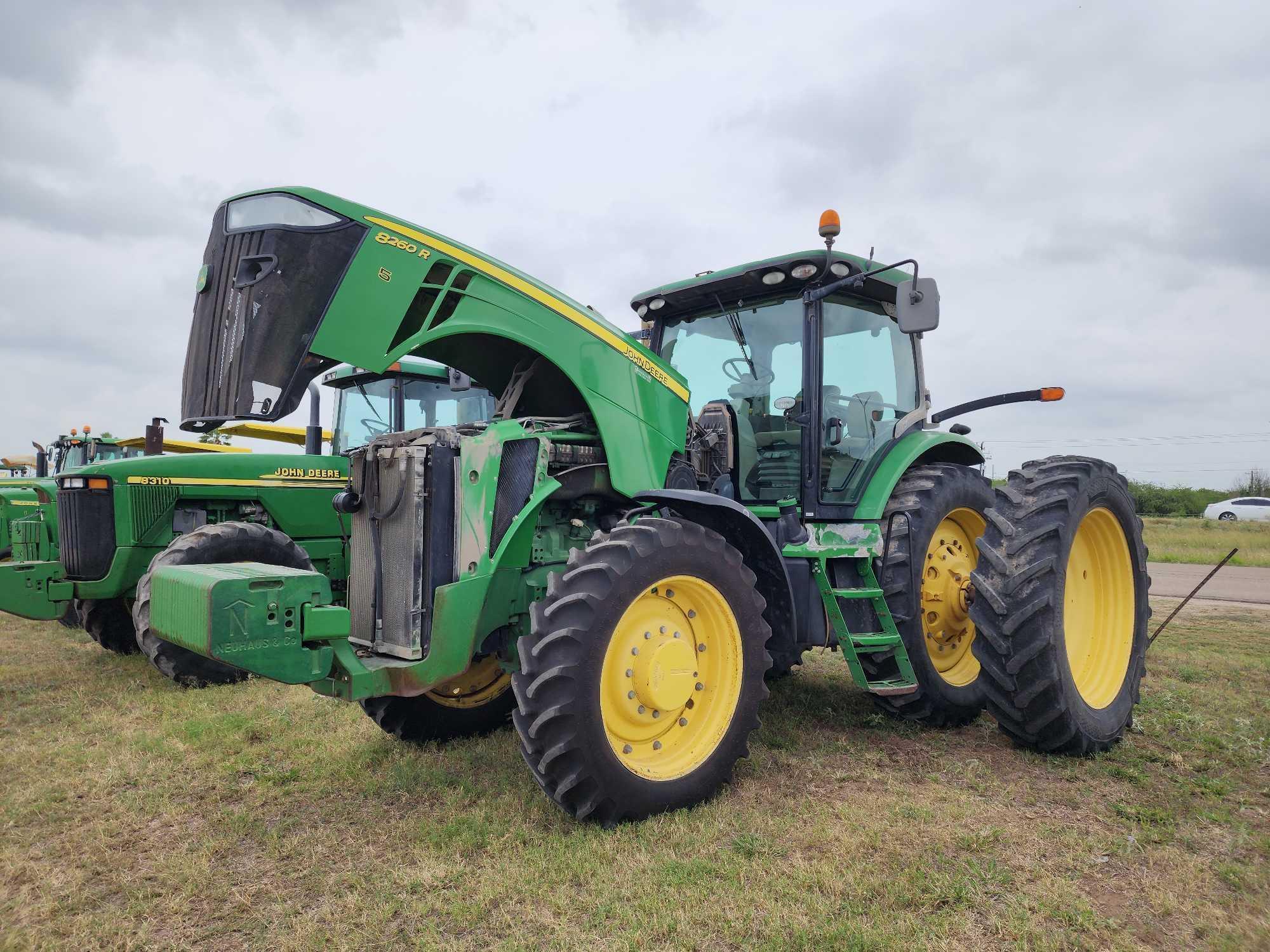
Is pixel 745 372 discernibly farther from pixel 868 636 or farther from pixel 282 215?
pixel 282 215

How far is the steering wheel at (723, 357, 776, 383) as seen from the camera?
5051 millimetres

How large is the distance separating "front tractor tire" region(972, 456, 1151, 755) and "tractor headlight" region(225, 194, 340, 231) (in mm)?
3344

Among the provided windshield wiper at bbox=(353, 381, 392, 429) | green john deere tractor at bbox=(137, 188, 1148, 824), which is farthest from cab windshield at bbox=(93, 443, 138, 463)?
green john deere tractor at bbox=(137, 188, 1148, 824)

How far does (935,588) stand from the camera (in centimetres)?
482

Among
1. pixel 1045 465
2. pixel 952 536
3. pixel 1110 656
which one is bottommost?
pixel 1110 656

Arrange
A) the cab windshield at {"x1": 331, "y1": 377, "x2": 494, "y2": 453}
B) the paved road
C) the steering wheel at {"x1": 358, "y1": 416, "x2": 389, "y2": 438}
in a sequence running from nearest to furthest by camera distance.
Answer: the cab windshield at {"x1": 331, "y1": 377, "x2": 494, "y2": 453}
the steering wheel at {"x1": 358, "y1": 416, "x2": 389, "y2": 438}
the paved road

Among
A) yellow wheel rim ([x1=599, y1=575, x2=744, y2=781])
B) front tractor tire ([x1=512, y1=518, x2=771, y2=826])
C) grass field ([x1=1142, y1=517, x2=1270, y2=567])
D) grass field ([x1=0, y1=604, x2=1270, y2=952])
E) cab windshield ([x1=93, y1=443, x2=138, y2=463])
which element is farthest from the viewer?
grass field ([x1=1142, y1=517, x2=1270, y2=567])

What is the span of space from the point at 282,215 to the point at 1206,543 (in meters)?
21.8

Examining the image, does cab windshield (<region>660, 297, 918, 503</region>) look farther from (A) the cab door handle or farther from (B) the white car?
(B) the white car

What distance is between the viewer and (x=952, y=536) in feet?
16.6

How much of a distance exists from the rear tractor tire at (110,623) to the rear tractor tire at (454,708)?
3.89 m

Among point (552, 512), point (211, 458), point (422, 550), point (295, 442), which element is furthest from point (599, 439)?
point (295, 442)

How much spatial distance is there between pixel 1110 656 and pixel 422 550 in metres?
3.78

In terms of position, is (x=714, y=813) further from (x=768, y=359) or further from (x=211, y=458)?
(x=211, y=458)
